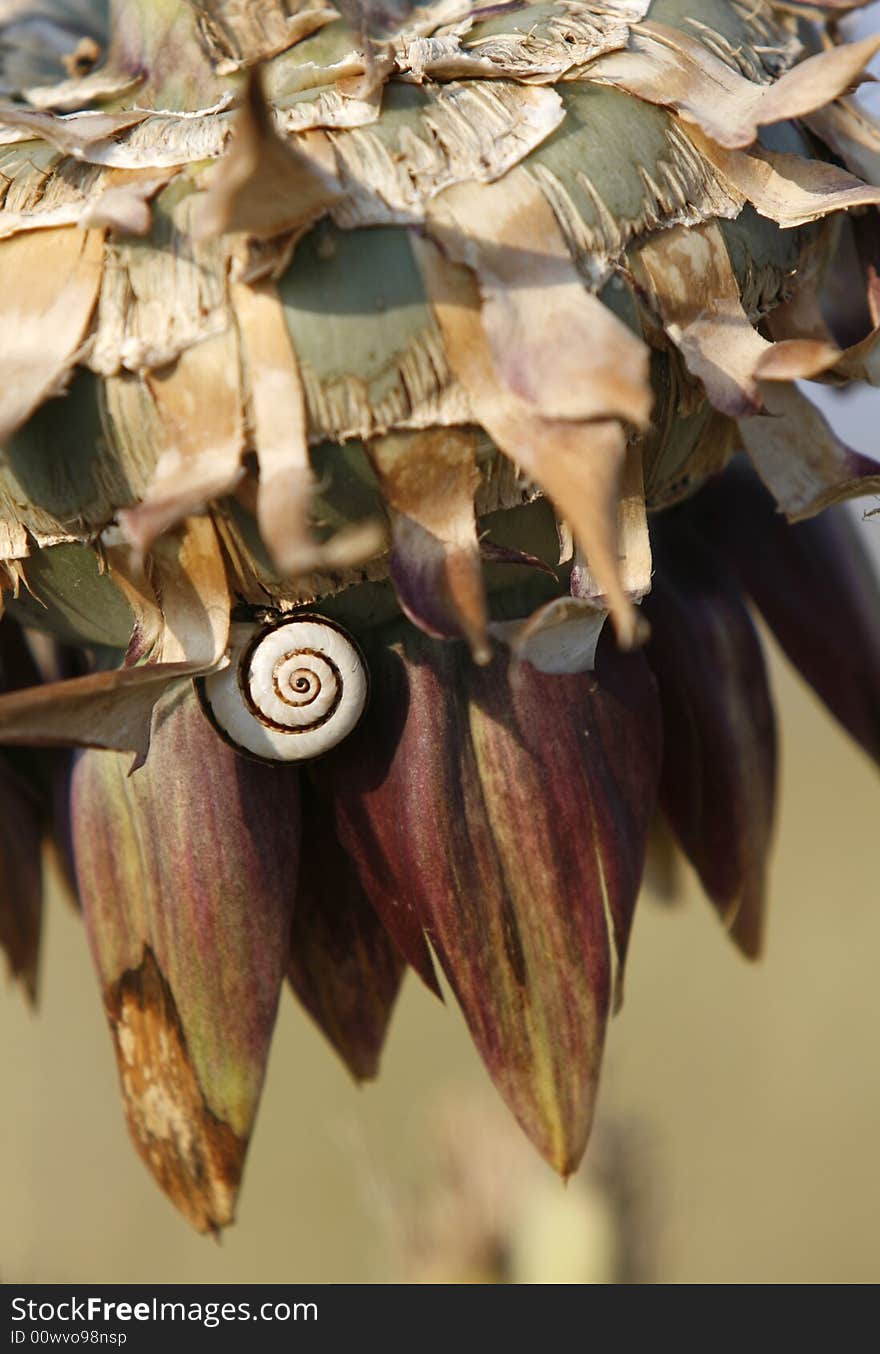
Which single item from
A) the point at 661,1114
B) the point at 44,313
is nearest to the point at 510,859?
the point at 44,313

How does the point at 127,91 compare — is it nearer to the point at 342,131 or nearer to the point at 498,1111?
the point at 342,131

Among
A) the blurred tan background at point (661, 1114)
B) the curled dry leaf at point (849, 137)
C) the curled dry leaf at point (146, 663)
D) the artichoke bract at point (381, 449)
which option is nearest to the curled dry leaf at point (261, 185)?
the artichoke bract at point (381, 449)

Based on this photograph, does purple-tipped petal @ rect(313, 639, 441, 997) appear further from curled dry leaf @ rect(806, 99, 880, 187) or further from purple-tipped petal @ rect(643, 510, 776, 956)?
curled dry leaf @ rect(806, 99, 880, 187)

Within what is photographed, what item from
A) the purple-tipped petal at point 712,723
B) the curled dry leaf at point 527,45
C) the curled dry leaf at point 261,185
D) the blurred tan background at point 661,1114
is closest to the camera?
the curled dry leaf at point 261,185

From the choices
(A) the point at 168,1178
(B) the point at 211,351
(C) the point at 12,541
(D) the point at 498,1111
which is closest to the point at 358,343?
(B) the point at 211,351

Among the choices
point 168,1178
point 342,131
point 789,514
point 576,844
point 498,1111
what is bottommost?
point 498,1111


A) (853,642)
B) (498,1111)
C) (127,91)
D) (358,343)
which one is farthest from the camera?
(498,1111)

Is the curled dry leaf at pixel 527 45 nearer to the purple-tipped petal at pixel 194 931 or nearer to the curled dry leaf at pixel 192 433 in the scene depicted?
the curled dry leaf at pixel 192 433
